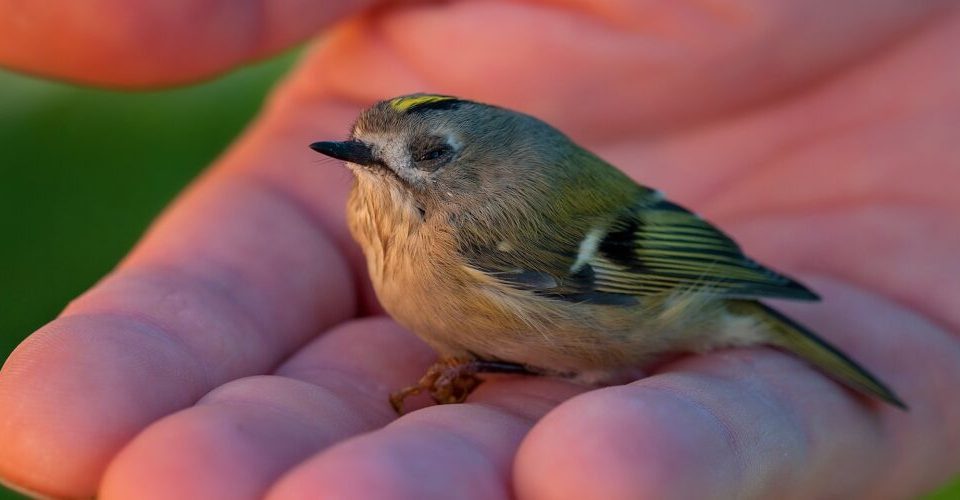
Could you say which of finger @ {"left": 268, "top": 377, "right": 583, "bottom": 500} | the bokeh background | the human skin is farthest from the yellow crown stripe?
the bokeh background

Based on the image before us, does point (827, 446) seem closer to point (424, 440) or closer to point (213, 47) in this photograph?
point (424, 440)

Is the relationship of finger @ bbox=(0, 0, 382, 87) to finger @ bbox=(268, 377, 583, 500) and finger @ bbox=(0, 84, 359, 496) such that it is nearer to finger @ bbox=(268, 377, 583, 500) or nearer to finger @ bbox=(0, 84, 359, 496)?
finger @ bbox=(0, 84, 359, 496)

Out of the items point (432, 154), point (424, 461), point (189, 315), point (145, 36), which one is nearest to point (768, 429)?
point (424, 461)

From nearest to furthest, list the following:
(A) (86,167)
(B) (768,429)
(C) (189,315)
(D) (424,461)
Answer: (D) (424,461), (B) (768,429), (C) (189,315), (A) (86,167)

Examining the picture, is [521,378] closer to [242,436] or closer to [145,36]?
[242,436]

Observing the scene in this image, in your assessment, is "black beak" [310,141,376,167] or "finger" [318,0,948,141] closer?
"black beak" [310,141,376,167]

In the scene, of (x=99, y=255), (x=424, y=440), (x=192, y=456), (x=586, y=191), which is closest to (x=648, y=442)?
(x=424, y=440)
